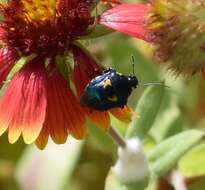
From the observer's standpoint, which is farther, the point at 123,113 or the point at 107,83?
the point at 123,113

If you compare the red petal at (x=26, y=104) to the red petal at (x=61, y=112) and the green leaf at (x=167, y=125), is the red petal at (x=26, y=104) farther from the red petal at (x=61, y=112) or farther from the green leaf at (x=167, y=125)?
the green leaf at (x=167, y=125)

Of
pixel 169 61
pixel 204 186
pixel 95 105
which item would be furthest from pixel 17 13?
pixel 204 186

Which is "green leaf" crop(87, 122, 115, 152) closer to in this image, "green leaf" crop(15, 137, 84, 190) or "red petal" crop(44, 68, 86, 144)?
"green leaf" crop(15, 137, 84, 190)

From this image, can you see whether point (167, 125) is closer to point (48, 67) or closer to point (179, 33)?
point (48, 67)

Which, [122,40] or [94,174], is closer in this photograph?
[94,174]

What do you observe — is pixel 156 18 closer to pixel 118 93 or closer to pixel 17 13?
pixel 118 93

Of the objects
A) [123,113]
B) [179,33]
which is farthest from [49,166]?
[179,33]

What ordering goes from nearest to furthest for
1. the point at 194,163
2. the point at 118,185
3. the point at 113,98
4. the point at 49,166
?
1. the point at 113,98
2. the point at 118,185
3. the point at 194,163
4. the point at 49,166
